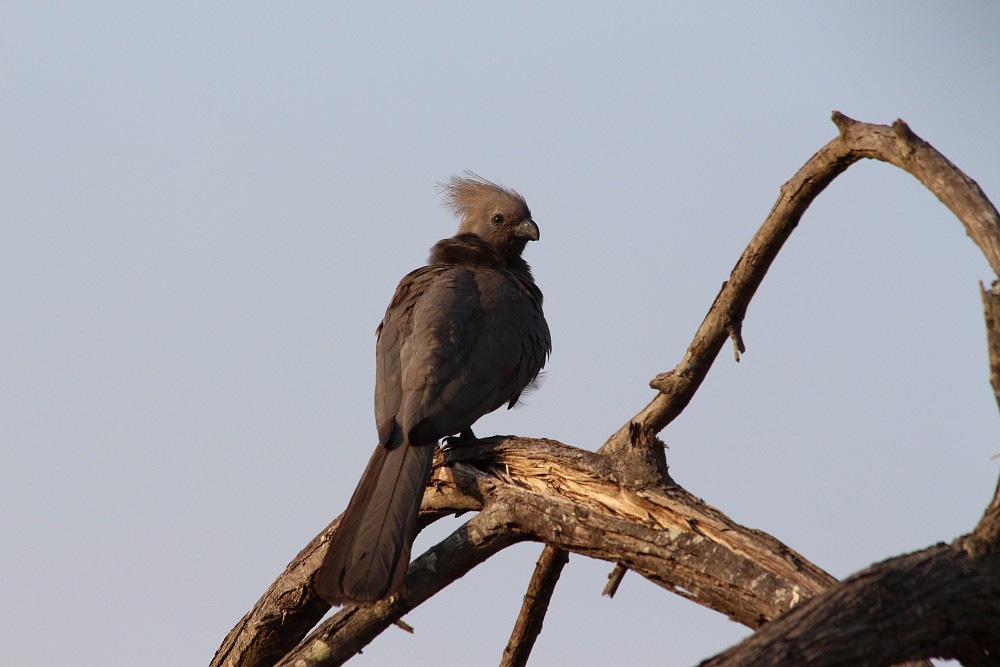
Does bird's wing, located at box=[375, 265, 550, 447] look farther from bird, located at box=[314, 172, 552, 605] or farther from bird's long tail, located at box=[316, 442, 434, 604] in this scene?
bird's long tail, located at box=[316, 442, 434, 604]

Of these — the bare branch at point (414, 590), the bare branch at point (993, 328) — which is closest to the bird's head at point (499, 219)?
the bare branch at point (414, 590)

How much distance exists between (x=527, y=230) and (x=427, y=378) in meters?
2.54

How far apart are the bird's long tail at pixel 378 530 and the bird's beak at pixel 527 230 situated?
3.06 m

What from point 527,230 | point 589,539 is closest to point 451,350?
point 589,539

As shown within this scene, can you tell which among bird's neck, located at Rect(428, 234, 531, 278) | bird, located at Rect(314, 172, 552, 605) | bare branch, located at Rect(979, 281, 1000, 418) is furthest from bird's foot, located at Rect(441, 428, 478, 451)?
bare branch, located at Rect(979, 281, 1000, 418)

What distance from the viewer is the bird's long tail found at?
3.96 m

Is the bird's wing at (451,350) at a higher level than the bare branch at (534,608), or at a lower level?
higher

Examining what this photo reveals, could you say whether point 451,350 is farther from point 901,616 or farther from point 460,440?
point 901,616

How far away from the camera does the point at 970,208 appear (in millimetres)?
3082

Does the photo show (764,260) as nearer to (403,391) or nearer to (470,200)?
(403,391)

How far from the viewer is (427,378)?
520 centimetres

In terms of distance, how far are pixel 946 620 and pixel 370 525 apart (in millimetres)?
2261

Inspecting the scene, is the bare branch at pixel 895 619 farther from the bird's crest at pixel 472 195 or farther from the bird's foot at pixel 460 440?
→ the bird's crest at pixel 472 195

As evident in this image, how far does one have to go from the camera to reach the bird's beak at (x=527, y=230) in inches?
293
